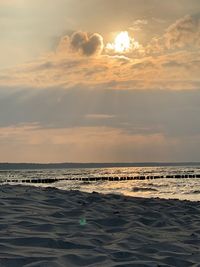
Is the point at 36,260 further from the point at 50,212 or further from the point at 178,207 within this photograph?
the point at 178,207

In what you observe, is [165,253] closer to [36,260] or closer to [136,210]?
[36,260]

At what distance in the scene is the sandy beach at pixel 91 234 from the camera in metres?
5.14

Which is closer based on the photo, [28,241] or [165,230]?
[28,241]

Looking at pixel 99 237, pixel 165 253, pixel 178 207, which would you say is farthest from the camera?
pixel 178 207

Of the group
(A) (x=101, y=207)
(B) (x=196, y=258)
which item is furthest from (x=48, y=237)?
(A) (x=101, y=207)

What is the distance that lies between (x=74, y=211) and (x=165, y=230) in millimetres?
1825

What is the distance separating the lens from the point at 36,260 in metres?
4.85

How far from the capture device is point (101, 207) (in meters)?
9.57

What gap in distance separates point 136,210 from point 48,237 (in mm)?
4147

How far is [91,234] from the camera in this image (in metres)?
6.56

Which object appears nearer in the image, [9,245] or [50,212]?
[9,245]

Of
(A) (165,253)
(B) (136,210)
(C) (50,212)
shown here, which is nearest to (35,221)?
(C) (50,212)

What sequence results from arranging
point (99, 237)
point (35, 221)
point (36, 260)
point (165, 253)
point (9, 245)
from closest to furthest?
1. point (36, 260)
2. point (9, 245)
3. point (165, 253)
4. point (99, 237)
5. point (35, 221)

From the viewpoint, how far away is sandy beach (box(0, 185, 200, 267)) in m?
5.14
